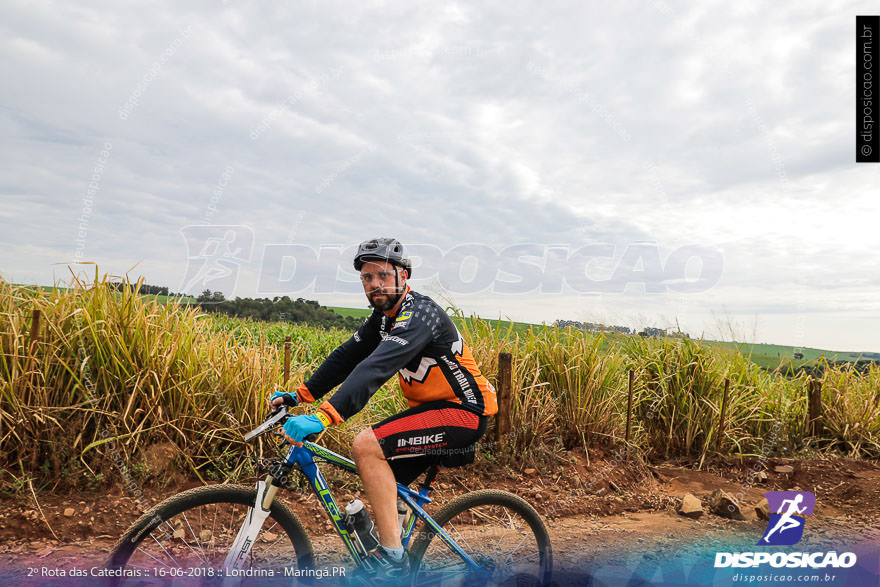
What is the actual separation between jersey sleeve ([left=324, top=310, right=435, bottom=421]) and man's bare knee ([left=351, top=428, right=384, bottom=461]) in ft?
0.95

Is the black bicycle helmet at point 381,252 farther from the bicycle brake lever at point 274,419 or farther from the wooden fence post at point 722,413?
the wooden fence post at point 722,413

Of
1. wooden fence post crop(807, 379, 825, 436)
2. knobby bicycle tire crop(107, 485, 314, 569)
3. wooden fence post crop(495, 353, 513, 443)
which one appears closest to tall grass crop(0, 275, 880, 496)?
wooden fence post crop(495, 353, 513, 443)

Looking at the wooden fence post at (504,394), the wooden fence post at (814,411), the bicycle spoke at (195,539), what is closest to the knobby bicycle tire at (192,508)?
the bicycle spoke at (195,539)

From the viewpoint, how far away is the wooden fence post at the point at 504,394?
21.2 feet

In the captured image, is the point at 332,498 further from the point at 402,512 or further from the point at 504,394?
the point at 504,394

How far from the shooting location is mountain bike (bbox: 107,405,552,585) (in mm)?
2932

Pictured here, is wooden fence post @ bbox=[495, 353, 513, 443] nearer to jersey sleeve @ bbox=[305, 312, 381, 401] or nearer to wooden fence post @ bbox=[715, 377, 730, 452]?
jersey sleeve @ bbox=[305, 312, 381, 401]

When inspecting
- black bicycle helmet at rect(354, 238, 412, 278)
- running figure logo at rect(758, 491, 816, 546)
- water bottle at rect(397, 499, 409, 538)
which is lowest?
Answer: running figure logo at rect(758, 491, 816, 546)

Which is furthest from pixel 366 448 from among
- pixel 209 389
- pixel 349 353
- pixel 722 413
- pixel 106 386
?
pixel 722 413

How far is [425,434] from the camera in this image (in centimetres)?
346

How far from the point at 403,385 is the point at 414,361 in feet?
0.71

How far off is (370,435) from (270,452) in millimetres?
2616

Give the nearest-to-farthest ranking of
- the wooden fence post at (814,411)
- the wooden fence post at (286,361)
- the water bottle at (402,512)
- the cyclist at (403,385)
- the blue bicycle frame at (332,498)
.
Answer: the blue bicycle frame at (332,498), the cyclist at (403,385), the water bottle at (402,512), the wooden fence post at (286,361), the wooden fence post at (814,411)

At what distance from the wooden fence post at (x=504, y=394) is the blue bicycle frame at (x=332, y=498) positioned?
2.94m
